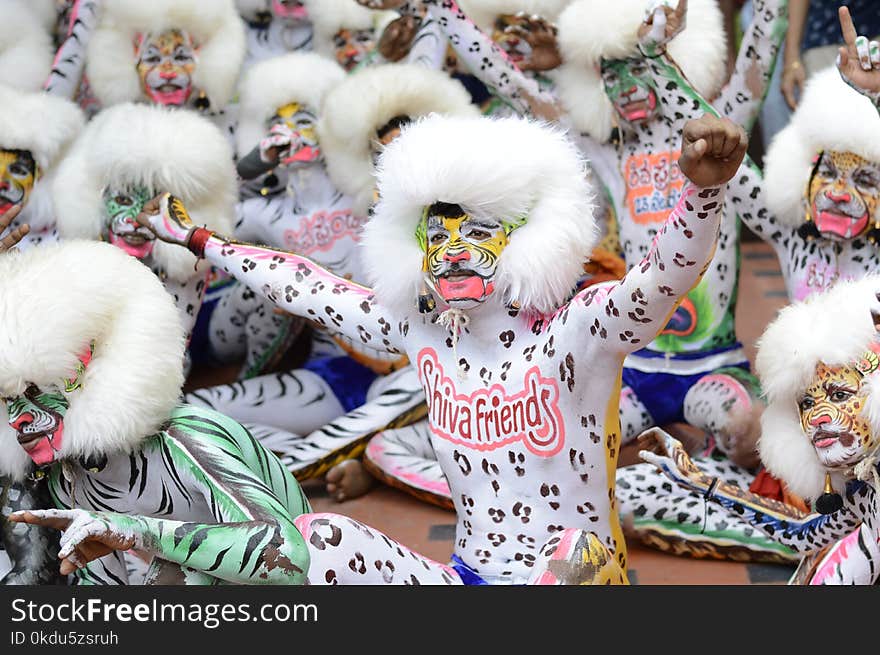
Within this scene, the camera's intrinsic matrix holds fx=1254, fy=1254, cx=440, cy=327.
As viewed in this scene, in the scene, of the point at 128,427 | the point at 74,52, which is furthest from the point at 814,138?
the point at 74,52

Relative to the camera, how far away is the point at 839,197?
3.43 metres

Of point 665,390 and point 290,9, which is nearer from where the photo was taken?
point 665,390

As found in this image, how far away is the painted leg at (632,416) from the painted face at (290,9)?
247cm

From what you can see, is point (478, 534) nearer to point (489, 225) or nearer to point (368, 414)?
point (489, 225)

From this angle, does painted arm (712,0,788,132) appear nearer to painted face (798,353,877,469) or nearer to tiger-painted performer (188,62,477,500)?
tiger-painted performer (188,62,477,500)

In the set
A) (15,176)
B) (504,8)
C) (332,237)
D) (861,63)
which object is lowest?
(332,237)

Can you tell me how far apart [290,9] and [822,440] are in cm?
367

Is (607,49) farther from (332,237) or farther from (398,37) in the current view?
(332,237)

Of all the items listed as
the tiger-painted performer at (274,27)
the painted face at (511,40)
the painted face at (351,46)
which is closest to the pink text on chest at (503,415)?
the painted face at (511,40)

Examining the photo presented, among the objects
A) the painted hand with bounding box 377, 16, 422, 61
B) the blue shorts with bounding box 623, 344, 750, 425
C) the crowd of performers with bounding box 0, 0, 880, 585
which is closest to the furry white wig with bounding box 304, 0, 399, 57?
the crowd of performers with bounding box 0, 0, 880, 585

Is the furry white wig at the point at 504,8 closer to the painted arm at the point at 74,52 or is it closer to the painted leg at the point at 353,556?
the painted arm at the point at 74,52

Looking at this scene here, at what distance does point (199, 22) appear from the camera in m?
4.84

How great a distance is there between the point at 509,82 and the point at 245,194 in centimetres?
128

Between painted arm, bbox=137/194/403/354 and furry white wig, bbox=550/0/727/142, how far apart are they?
1408mm
